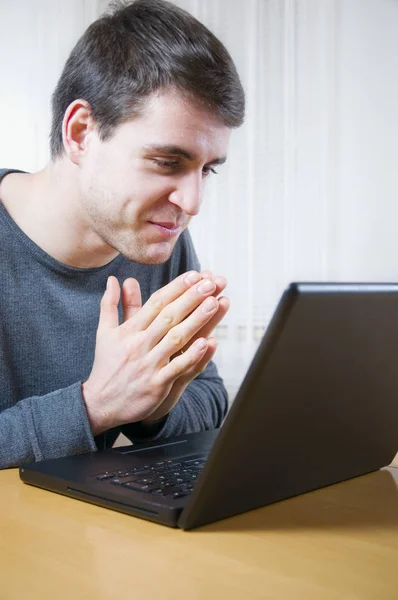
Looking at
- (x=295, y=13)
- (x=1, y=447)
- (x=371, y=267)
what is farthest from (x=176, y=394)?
(x=295, y=13)

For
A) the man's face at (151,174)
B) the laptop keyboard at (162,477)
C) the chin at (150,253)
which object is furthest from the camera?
the chin at (150,253)

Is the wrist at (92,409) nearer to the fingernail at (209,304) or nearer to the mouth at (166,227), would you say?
the fingernail at (209,304)

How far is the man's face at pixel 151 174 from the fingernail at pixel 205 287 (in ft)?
0.92

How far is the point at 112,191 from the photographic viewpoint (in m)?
1.22

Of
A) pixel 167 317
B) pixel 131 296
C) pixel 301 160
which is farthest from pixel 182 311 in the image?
pixel 301 160

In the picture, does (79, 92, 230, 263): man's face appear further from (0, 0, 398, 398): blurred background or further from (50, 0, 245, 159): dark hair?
(0, 0, 398, 398): blurred background

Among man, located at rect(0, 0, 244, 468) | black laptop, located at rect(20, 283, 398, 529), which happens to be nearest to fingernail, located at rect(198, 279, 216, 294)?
man, located at rect(0, 0, 244, 468)

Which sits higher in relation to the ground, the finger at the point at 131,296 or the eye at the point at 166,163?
the eye at the point at 166,163

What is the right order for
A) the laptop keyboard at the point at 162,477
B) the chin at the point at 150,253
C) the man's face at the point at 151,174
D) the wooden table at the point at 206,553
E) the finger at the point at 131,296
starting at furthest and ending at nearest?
the chin at the point at 150,253 → the man's face at the point at 151,174 → the finger at the point at 131,296 → the laptop keyboard at the point at 162,477 → the wooden table at the point at 206,553

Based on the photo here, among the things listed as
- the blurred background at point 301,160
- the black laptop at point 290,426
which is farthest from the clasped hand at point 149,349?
the blurred background at point 301,160

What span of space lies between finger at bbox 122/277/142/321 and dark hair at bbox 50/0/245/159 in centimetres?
30

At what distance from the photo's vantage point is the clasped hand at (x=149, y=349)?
896 mm

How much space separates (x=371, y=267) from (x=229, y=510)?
166 cm

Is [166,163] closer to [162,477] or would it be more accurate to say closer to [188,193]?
[188,193]
